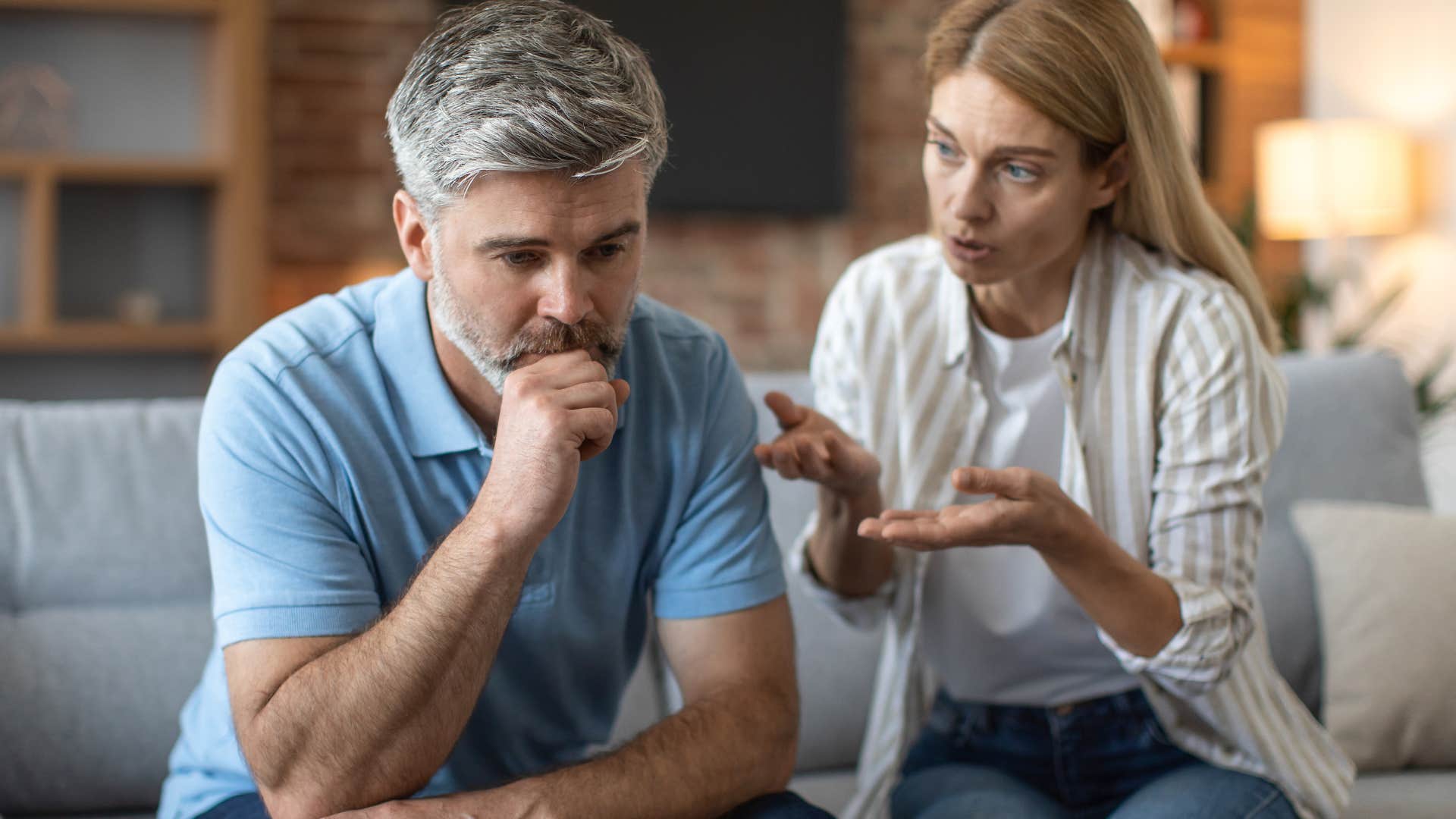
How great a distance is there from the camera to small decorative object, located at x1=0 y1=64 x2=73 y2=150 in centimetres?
353

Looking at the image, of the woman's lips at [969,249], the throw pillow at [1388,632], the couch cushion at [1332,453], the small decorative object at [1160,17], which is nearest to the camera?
the woman's lips at [969,249]

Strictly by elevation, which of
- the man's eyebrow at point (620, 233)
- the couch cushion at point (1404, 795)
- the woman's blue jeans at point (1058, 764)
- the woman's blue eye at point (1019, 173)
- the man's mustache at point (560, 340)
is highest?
the woman's blue eye at point (1019, 173)

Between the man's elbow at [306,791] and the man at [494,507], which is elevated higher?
the man at [494,507]

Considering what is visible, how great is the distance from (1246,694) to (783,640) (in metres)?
0.55

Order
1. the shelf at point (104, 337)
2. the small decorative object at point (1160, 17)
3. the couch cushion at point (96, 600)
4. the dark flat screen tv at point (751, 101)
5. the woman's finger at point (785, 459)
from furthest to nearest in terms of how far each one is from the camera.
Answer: the small decorative object at point (1160, 17)
the dark flat screen tv at point (751, 101)
the shelf at point (104, 337)
the couch cushion at point (96, 600)
the woman's finger at point (785, 459)

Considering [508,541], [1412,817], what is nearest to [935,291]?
[508,541]

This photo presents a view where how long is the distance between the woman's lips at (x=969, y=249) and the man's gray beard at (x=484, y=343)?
38cm

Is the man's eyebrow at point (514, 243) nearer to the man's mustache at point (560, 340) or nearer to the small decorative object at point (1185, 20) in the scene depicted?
the man's mustache at point (560, 340)

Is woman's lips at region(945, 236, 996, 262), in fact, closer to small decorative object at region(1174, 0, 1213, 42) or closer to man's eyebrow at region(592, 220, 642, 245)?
man's eyebrow at region(592, 220, 642, 245)

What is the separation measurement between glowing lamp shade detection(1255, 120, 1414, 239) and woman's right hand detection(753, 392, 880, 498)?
3174 millimetres

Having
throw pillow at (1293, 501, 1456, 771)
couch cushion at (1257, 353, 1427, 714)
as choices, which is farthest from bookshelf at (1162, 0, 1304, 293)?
throw pillow at (1293, 501, 1456, 771)

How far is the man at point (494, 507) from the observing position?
113 centimetres

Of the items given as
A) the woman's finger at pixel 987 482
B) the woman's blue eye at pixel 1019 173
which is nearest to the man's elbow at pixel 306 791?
the woman's finger at pixel 987 482

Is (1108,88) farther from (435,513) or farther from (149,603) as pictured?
(149,603)
